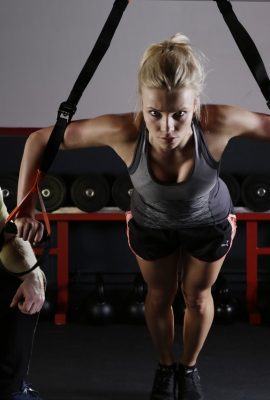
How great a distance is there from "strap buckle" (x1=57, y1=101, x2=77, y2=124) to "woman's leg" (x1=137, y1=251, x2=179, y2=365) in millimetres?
719

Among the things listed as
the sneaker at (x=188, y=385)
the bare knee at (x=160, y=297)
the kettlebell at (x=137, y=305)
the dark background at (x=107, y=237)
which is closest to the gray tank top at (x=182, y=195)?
the bare knee at (x=160, y=297)

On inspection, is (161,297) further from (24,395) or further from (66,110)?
(66,110)

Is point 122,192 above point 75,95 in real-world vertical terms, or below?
below

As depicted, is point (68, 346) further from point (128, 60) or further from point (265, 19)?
point (265, 19)

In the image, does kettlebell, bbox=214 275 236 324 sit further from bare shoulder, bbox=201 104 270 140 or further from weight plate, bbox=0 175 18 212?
bare shoulder, bbox=201 104 270 140

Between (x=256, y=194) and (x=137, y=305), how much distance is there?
3.48 ft

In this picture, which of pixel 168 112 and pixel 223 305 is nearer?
pixel 168 112

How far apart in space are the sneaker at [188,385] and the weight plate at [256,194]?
173 centimetres

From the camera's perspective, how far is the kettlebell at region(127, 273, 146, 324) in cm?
385

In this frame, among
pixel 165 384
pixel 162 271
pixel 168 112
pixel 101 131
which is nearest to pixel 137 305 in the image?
pixel 165 384

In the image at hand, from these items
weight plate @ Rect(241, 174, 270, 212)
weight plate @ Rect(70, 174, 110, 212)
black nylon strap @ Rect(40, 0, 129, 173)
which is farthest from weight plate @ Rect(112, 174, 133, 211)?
black nylon strap @ Rect(40, 0, 129, 173)

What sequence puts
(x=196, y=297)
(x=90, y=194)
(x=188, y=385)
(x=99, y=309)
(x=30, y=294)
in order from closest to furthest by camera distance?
(x=30, y=294), (x=196, y=297), (x=188, y=385), (x=99, y=309), (x=90, y=194)

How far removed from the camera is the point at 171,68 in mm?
1760

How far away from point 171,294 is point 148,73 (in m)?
0.95
